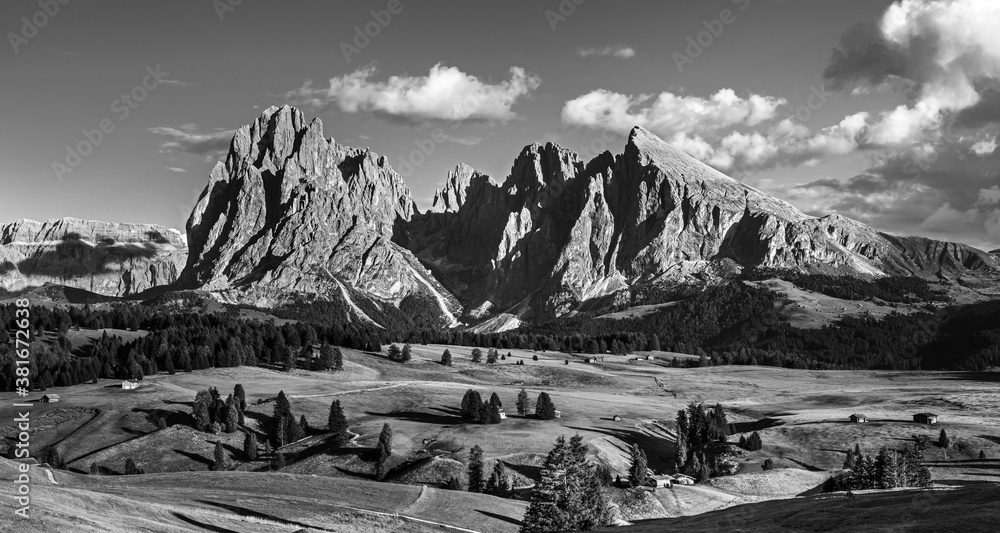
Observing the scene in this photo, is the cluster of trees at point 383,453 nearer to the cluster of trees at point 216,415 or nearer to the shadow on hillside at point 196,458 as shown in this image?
the shadow on hillside at point 196,458

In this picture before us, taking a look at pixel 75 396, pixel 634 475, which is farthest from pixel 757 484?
pixel 75 396

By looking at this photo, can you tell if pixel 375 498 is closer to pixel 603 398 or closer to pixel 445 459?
Result: pixel 445 459

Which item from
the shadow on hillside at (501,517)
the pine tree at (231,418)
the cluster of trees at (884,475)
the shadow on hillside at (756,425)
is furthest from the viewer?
the shadow on hillside at (756,425)

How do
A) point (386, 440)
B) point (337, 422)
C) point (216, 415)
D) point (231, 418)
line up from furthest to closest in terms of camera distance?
point (216, 415) < point (231, 418) < point (337, 422) < point (386, 440)

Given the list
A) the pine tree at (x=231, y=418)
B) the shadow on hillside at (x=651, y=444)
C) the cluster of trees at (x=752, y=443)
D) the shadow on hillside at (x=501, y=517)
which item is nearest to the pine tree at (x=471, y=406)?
the shadow on hillside at (x=651, y=444)

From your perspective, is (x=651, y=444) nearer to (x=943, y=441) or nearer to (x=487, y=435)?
(x=487, y=435)

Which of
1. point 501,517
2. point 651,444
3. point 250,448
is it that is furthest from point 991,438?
point 250,448

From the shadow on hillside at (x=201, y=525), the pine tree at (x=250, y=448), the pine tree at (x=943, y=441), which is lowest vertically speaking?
the pine tree at (x=250, y=448)
